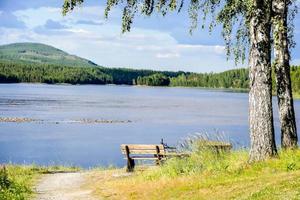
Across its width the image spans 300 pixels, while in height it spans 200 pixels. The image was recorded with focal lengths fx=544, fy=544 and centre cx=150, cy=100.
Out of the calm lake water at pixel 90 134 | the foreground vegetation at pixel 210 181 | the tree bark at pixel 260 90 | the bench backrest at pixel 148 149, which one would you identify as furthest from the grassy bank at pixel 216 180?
the calm lake water at pixel 90 134

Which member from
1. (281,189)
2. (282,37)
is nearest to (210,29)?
(282,37)

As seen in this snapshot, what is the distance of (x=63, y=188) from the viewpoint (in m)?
19.7

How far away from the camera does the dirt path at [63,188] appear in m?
17.1

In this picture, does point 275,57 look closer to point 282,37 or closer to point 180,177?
point 282,37

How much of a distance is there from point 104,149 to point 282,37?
114ft

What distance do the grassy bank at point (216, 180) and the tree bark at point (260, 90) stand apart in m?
0.54

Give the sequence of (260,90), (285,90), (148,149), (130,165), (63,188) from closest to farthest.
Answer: (260,90), (285,90), (63,188), (148,149), (130,165)

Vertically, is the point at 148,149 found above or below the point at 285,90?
below

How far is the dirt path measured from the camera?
17.1 meters

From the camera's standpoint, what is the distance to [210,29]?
19078 mm

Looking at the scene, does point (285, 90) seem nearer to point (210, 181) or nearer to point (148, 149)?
point (210, 181)

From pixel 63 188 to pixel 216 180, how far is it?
6.76 meters

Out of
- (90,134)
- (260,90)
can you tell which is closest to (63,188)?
(260,90)

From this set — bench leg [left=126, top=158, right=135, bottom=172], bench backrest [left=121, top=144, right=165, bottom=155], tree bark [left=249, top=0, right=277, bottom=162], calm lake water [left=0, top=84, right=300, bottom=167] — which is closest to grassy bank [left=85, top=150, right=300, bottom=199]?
tree bark [left=249, top=0, right=277, bottom=162]
